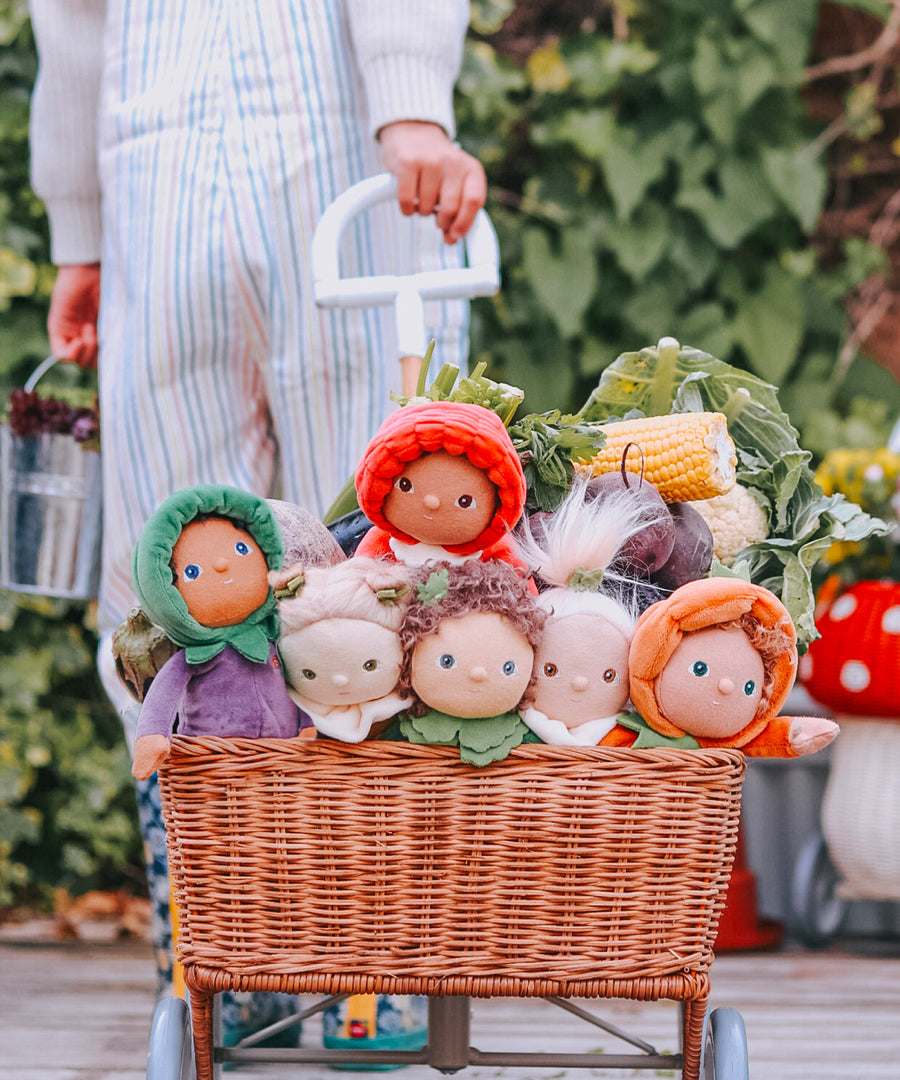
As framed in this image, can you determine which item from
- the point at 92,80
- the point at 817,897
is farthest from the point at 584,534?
the point at 817,897

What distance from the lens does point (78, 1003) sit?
5.73ft

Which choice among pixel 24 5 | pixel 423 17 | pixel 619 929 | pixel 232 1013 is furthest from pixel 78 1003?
pixel 24 5

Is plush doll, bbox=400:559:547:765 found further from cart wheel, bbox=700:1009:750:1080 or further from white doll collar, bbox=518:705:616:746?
cart wheel, bbox=700:1009:750:1080

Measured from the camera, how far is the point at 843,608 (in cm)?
200

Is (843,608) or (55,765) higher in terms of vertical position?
(843,608)

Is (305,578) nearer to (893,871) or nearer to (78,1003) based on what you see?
(78,1003)

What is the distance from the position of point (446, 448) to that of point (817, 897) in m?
1.52

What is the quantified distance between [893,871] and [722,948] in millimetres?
308

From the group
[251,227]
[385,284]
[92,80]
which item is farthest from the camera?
[92,80]

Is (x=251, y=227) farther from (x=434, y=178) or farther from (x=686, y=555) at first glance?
(x=686, y=555)

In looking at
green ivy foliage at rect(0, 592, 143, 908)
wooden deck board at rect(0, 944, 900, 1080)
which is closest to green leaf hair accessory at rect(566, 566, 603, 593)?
wooden deck board at rect(0, 944, 900, 1080)

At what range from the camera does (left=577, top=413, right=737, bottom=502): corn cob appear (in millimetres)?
977

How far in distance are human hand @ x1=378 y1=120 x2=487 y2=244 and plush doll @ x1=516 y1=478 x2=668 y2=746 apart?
Answer: 445mm

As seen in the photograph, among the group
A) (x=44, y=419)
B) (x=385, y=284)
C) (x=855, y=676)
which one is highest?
(x=385, y=284)
